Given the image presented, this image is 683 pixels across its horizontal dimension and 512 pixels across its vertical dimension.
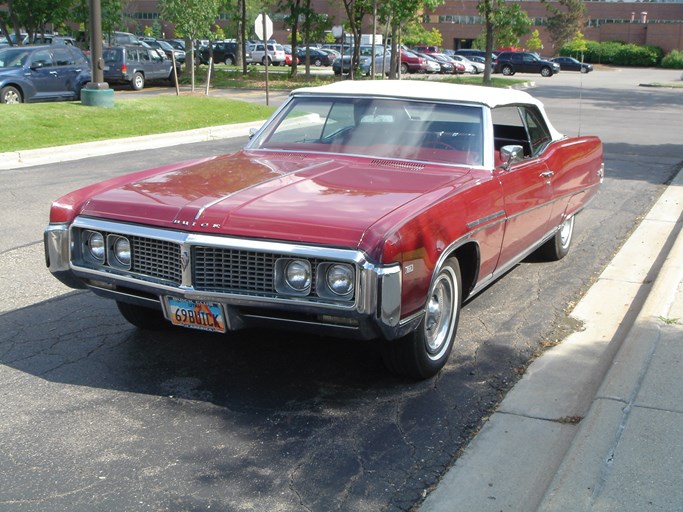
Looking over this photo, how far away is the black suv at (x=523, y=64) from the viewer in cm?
5706

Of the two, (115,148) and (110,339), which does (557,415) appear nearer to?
(110,339)

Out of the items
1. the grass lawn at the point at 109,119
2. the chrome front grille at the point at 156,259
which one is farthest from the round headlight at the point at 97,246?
the grass lawn at the point at 109,119

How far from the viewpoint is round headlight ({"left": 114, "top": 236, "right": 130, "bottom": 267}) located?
4861mm

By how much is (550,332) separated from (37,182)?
8.15 meters

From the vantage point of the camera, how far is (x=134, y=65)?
31703mm

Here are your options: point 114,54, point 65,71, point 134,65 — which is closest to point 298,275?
point 65,71

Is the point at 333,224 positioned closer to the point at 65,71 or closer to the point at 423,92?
the point at 423,92

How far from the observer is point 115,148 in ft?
51.3

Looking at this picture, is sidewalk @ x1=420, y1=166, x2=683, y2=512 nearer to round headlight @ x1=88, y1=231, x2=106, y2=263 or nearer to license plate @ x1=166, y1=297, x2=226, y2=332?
license plate @ x1=166, y1=297, x2=226, y2=332

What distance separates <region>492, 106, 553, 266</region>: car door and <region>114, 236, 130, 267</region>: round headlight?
2.53 m

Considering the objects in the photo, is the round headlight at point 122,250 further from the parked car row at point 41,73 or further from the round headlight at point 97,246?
the parked car row at point 41,73

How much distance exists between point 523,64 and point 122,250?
185 ft

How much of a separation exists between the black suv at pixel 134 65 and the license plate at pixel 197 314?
28.1 m

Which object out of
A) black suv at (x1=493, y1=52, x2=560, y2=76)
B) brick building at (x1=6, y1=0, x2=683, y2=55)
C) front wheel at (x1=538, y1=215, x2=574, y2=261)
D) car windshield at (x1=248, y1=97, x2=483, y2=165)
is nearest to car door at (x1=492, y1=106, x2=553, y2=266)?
car windshield at (x1=248, y1=97, x2=483, y2=165)
